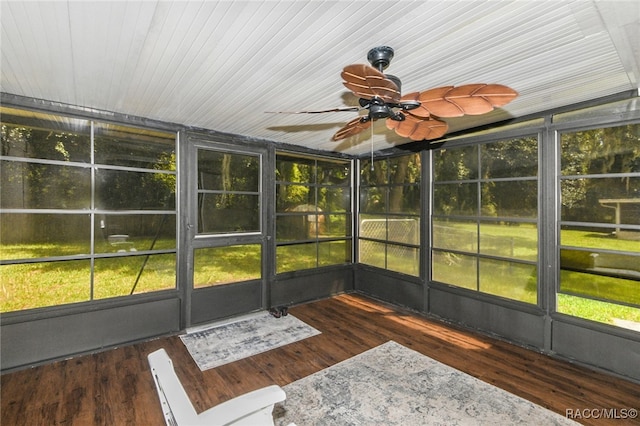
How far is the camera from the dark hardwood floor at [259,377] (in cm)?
215

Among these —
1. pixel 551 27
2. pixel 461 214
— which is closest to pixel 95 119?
pixel 551 27

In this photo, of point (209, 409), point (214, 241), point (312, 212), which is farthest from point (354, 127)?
point (312, 212)

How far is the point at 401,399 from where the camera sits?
7.43 ft

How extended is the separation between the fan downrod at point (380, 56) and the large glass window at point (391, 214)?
2.72m

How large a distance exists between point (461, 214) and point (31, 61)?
443cm

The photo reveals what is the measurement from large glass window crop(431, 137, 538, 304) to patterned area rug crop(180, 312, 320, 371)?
2116mm

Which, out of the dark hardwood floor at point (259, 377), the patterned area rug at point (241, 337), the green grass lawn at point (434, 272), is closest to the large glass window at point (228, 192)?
the green grass lawn at point (434, 272)

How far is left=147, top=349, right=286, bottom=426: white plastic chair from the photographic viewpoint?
35.0 inches

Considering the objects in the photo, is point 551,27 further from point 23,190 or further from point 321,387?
point 23,190

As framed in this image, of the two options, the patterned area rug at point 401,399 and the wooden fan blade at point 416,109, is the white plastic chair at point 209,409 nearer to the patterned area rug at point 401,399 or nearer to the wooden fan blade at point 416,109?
the patterned area rug at point 401,399

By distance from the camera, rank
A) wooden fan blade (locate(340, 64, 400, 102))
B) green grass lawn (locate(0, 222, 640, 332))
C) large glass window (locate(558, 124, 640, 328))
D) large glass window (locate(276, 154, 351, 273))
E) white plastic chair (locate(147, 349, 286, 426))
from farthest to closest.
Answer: large glass window (locate(276, 154, 351, 273))
green grass lawn (locate(0, 222, 640, 332))
large glass window (locate(558, 124, 640, 328))
wooden fan blade (locate(340, 64, 400, 102))
white plastic chair (locate(147, 349, 286, 426))

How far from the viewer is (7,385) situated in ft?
7.88
